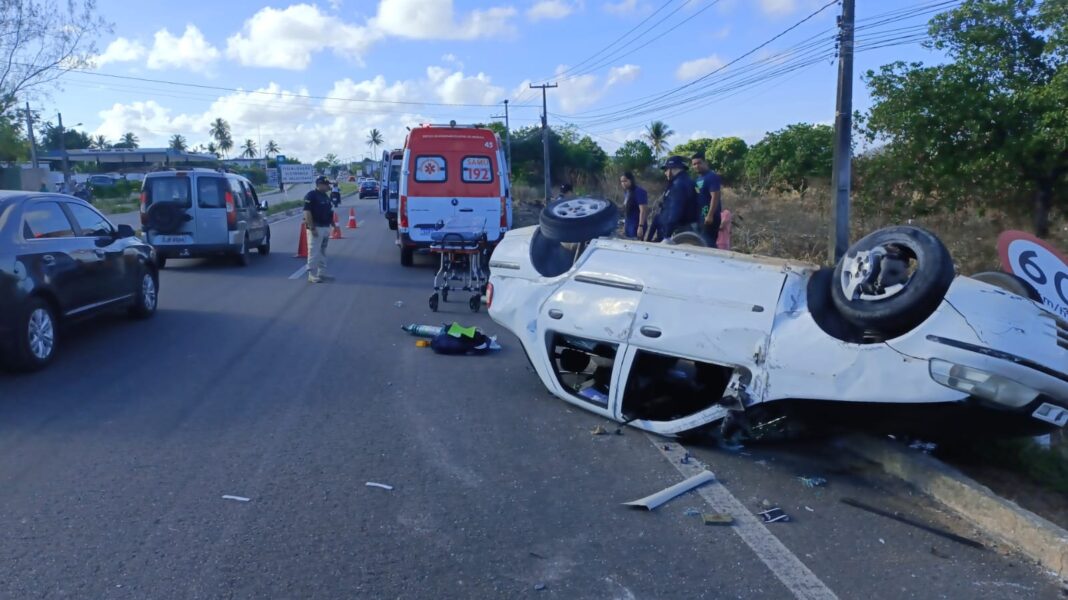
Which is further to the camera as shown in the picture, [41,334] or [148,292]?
[148,292]

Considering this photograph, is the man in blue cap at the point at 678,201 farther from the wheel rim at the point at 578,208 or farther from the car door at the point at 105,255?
the car door at the point at 105,255

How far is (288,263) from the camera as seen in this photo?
17234 mm

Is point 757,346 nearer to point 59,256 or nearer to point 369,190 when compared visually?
point 59,256

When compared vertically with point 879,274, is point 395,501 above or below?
below

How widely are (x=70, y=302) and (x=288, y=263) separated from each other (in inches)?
353

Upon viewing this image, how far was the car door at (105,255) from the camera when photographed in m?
9.00

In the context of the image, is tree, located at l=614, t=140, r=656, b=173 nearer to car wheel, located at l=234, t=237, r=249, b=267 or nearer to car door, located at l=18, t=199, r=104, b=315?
car wheel, located at l=234, t=237, r=249, b=267

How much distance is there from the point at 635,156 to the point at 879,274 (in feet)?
167

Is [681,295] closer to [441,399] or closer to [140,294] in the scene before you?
[441,399]

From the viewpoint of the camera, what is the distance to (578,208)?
730 cm

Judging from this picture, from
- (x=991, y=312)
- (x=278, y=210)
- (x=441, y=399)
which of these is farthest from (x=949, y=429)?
(x=278, y=210)

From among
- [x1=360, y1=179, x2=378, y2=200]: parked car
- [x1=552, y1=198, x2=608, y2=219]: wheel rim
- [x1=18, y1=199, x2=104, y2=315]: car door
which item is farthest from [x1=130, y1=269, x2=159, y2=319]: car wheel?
[x1=360, y1=179, x2=378, y2=200]: parked car

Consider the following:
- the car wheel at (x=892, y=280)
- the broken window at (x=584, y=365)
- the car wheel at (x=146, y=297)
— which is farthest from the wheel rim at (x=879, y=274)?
the car wheel at (x=146, y=297)

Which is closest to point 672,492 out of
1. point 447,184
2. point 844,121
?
point 447,184
